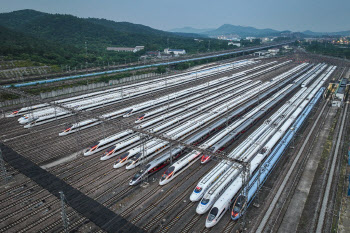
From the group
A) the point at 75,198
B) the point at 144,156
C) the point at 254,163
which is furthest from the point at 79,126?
the point at 254,163

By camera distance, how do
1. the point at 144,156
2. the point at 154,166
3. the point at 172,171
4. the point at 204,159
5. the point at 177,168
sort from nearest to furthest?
1. the point at 172,171
2. the point at 177,168
3. the point at 154,166
4. the point at 144,156
5. the point at 204,159

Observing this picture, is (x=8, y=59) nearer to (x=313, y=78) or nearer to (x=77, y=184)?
(x=77, y=184)

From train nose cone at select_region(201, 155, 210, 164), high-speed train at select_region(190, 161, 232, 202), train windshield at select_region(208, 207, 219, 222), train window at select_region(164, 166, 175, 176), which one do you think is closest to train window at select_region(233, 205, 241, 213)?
train windshield at select_region(208, 207, 219, 222)

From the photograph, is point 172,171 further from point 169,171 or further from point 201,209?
point 201,209

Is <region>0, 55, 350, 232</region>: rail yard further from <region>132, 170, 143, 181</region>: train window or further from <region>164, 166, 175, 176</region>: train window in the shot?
<region>132, 170, 143, 181</region>: train window

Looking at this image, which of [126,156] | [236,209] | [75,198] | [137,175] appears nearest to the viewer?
[236,209]

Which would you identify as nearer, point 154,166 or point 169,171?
point 169,171
